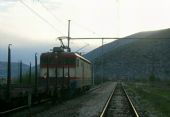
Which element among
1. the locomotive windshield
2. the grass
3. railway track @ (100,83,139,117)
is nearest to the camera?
railway track @ (100,83,139,117)

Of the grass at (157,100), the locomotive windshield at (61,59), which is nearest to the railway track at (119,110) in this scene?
the grass at (157,100)

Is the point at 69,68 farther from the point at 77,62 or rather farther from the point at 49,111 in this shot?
the point at 49,111

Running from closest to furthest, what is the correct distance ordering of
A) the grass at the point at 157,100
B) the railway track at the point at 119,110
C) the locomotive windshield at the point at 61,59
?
1. the railway track at the point at 119,110
2. the grass at the point at 157,100
3. the locomotive windshield at the point at 61,59

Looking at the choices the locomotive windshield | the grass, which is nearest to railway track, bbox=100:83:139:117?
the grass

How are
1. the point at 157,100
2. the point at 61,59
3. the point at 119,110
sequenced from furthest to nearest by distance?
1. the point at 157,100
2. the point at 61,59
3. the point at 119,110

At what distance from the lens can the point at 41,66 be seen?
36.8 m

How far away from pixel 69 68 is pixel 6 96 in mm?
18707

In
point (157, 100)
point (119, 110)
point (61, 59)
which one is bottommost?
point (119, 110)

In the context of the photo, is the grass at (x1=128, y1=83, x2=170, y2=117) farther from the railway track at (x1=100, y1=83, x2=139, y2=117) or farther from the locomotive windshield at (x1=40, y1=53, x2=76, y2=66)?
the locomotive windshield at (x1=40, y1=53, x2=76, y2=66)

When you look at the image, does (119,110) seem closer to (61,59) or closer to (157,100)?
(61,59)

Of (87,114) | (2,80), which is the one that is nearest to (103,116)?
(87,114)

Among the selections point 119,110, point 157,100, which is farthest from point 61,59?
point 119,110

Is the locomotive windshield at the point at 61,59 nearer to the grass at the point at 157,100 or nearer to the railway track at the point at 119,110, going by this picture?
the railway track at the point at 119,110

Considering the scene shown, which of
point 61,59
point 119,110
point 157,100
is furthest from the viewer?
point 157,100
